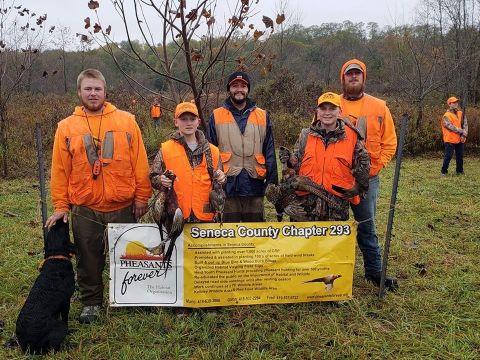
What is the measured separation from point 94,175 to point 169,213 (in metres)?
0.67

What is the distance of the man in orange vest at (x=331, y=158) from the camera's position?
3648 mm

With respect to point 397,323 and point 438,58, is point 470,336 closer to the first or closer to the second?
point 397,323

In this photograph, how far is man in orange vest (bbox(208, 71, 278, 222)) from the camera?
4023 mm

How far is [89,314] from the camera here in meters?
3.67

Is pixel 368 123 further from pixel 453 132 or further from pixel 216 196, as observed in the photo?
pixel 453 132

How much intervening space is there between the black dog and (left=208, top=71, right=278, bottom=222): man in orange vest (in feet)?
5.04

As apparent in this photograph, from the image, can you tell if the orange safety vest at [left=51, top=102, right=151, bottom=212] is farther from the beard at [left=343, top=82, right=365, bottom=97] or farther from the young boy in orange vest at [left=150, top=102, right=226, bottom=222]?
the beard at [left=343, top=82, right=365, bottom=97]

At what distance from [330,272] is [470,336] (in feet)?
3.92

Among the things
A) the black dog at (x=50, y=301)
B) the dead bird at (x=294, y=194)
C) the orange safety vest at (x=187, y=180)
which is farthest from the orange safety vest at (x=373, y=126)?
the black dog at (x=50, y=301)

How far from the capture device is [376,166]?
3975mm

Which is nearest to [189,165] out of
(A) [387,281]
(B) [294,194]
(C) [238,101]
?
(C) [238,101]

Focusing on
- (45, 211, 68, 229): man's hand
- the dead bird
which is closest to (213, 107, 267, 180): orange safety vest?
the dead bird

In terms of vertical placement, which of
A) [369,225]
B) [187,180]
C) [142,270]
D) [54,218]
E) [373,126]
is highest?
[373,126]

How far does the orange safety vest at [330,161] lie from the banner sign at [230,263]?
0.38 metres
